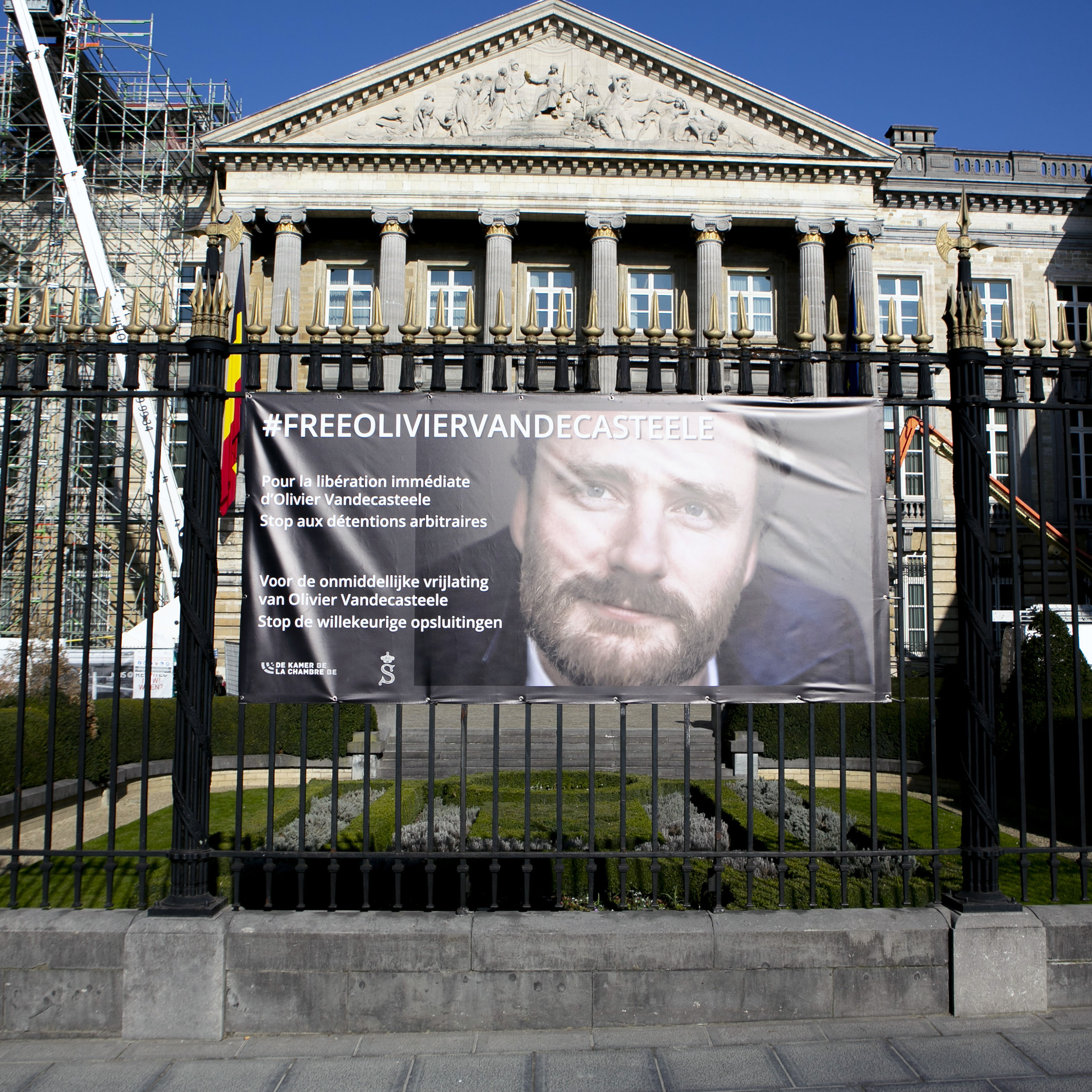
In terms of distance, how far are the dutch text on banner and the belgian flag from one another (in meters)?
0.60

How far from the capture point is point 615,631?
486cm

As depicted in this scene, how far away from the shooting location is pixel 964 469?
198 inches

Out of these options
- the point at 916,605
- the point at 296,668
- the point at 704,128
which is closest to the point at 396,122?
the point at 704,128

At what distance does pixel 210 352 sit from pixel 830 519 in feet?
11.2

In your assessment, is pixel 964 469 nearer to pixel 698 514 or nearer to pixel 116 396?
pixel 698 514

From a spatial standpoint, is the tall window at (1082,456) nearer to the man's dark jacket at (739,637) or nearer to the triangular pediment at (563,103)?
the triangular pediment at (563,103)

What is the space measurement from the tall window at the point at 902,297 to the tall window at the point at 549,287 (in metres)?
10.7

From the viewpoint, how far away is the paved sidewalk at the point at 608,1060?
3.98 metres

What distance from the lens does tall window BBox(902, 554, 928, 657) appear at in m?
25.1

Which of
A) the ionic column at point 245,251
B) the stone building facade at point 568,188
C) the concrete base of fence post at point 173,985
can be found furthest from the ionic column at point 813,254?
the concrete base of fence post at point 173,985

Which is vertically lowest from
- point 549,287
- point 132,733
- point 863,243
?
point 132,733

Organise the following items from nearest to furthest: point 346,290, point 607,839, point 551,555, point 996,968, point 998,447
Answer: point 996,968 < point 551,555 < point 607,839 < point 998,447 < point 346,290

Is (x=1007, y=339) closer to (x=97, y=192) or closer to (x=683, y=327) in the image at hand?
(x=683, y=327)

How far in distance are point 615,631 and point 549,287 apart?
1154 inches
